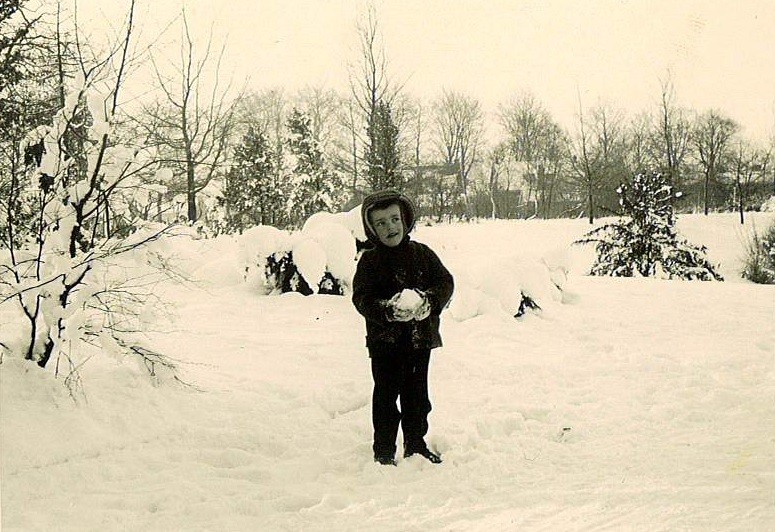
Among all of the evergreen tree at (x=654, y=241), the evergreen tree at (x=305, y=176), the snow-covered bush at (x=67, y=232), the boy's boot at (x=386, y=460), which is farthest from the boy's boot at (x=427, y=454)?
the evergreen tree at (x=305, y=176)

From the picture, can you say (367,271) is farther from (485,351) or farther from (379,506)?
(485,351)

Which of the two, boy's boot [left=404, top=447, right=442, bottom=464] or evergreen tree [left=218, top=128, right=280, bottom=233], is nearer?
boy's boot [left=404, top=447, right=442, bottom=464]

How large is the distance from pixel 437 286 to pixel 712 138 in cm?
3199

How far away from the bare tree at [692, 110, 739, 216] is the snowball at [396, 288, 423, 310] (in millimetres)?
27643

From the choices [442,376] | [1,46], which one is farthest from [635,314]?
[1,46]

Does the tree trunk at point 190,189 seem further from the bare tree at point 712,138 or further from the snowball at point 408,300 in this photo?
the bare tree at point 712,138

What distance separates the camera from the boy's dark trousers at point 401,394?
10.8ft

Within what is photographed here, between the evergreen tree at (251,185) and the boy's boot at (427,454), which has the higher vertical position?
the evergreen tree at (251,185)

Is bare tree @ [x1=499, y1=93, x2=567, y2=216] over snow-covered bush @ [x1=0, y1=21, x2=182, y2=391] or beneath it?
over

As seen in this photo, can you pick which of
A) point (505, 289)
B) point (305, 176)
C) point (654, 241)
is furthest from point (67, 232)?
point (305, 176)

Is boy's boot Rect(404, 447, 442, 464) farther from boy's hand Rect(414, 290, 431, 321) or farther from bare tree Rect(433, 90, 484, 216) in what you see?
bare tree Rect(433, 90, 484, 216)

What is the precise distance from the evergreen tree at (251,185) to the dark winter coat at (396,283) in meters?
21.7

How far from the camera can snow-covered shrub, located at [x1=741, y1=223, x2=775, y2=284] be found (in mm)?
20875

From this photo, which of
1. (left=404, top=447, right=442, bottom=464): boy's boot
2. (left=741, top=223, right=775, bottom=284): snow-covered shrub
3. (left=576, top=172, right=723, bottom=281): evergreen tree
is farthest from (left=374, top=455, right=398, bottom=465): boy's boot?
(left=741, top=223, right=775, bottom=284): snow-covered shrub
